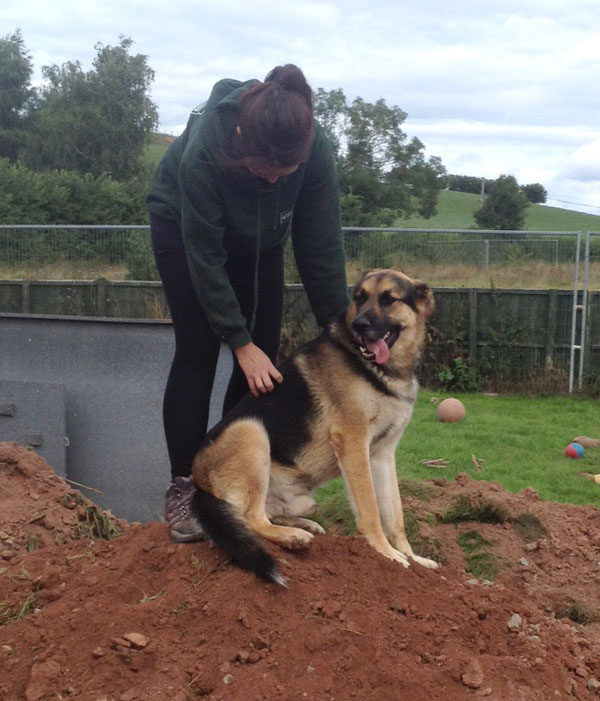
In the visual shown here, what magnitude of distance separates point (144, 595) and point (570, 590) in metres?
1.95

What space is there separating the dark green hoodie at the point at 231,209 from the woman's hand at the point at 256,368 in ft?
0.19

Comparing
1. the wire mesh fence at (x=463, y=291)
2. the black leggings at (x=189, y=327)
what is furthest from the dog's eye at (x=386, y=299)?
the wire mesh fence at (x=463, y=291)

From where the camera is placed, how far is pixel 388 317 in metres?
3.80

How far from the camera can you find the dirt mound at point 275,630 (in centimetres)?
257

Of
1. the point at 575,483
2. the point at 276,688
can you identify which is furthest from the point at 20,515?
the point at 575,483

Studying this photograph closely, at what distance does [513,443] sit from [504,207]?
90.9ft

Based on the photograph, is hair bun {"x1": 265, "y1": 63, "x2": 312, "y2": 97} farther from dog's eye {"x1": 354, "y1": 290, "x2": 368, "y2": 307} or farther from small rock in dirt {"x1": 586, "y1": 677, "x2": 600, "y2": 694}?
small rock in dirt {"x1": 586, "y1": 677, "x2": 600, "y2": 694}

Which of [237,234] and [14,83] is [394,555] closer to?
[237,234]

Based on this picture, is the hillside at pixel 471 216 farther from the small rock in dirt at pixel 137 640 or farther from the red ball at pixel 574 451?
the small rock in dirt at pixel 137 640

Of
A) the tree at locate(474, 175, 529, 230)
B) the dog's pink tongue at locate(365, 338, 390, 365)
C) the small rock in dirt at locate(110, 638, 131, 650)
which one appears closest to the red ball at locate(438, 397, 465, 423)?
the dog's pink tongue at locate(365, 338, 390, 365)

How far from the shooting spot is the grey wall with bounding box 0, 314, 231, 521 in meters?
5.76

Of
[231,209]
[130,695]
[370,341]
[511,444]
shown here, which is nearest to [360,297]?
[370,341]

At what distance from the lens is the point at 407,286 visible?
3900mm

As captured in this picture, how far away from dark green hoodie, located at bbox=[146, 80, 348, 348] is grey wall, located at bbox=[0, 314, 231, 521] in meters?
1.97
